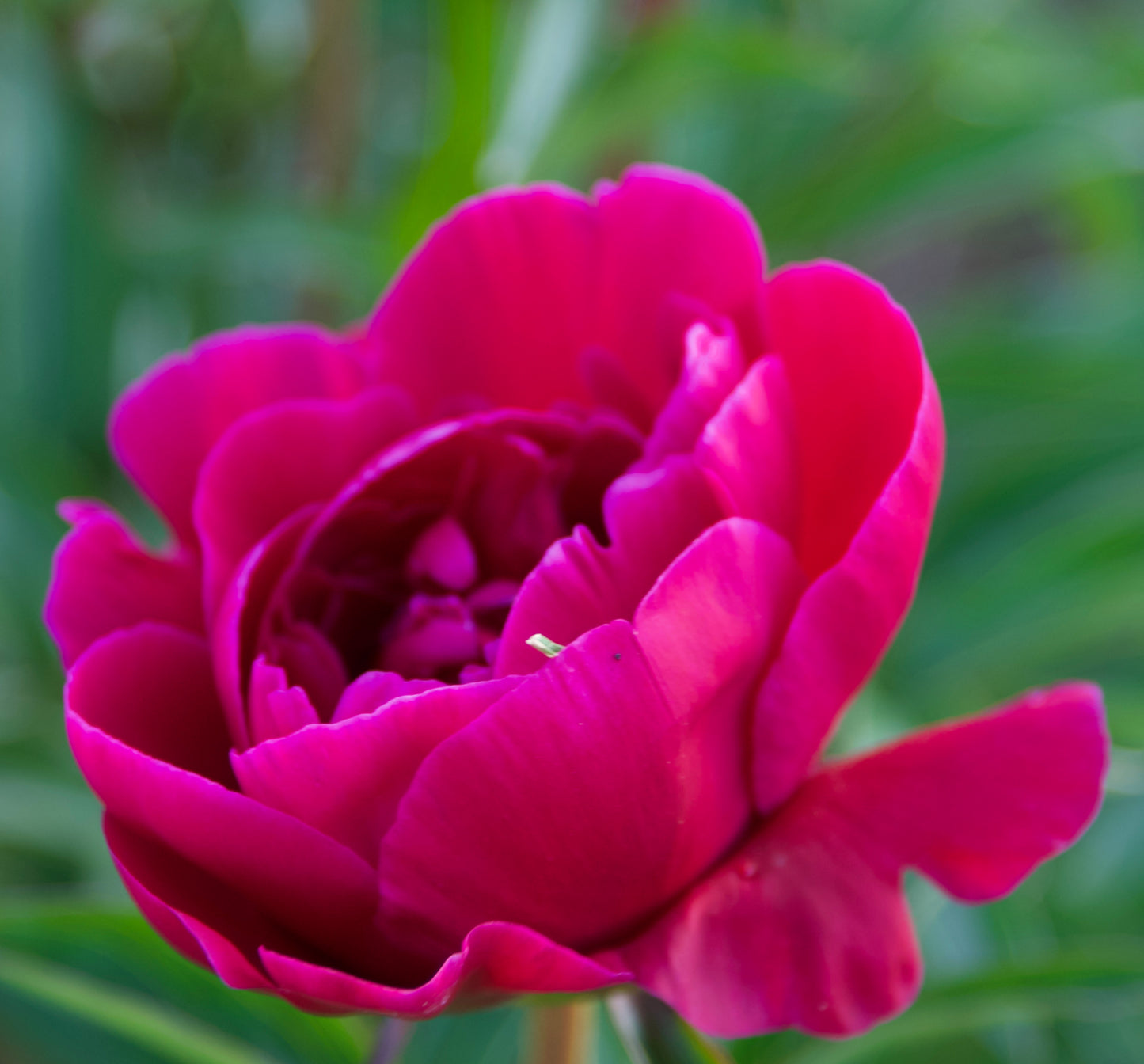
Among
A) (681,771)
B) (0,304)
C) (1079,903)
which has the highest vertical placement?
(681,771)

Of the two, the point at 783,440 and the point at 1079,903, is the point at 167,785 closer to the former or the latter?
the point at 783,440

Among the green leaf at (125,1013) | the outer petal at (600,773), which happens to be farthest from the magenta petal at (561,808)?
the green leaf at (125,1013)

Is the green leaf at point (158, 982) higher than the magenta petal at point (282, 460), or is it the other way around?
the magenta petal at point (282, 460)

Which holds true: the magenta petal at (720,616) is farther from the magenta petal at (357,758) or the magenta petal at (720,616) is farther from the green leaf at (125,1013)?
the green leaf at (125,1013)

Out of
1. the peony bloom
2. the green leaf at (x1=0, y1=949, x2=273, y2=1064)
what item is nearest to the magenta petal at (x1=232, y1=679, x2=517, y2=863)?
the peony bloom

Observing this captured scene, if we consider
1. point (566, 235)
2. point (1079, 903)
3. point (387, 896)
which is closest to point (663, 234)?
point (566, 235)

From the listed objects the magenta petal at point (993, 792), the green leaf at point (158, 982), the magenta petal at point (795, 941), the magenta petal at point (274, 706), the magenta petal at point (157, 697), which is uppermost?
the magenta petal at point (274, 706)
